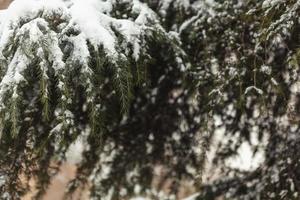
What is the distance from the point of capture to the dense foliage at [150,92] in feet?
7.93

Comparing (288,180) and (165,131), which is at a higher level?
(288,180)

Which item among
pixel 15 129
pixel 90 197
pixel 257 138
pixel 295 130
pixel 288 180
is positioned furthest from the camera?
pixel 90 197

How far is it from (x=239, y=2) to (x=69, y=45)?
3.97ft

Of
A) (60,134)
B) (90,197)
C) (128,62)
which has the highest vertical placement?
(128,62)

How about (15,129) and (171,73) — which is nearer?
(15,129)

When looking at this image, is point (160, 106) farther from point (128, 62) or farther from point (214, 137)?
point (128, 62)

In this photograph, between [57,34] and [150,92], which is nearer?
[57,34]

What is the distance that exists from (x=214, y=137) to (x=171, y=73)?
0.54 m

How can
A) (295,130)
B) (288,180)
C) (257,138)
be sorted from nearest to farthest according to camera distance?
(288,180), (295,130), (257,138)

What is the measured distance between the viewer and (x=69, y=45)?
97.1 inches

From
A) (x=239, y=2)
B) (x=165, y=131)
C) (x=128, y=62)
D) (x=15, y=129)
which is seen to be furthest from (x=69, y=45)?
(x=165, y=131)

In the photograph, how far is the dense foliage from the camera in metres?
2.42

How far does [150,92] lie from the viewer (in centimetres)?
373

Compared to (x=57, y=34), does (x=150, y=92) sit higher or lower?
lower
